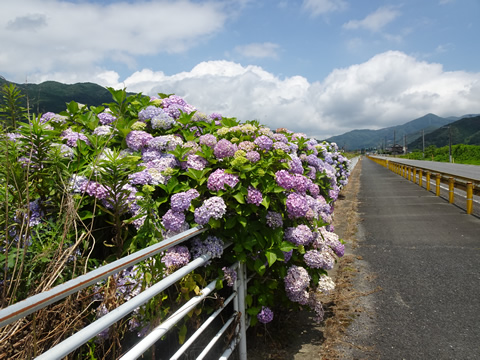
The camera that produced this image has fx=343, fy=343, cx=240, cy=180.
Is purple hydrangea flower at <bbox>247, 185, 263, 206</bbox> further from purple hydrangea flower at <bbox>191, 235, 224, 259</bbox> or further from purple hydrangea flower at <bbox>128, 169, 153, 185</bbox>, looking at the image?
purple hydrangea flower at <bbox>128, 169, 153, 185</bbox>

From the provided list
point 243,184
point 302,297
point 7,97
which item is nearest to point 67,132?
point 7,97

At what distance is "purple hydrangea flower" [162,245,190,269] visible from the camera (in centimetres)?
225

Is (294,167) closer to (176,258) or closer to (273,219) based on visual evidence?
(273,219)

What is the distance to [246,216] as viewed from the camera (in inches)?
101

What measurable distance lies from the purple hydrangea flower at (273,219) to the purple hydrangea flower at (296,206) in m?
0.16

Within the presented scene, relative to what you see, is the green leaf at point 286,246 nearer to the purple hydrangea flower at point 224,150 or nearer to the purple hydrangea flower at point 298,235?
the purple hydrangea flower at point 298,235

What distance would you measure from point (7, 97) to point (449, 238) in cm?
762

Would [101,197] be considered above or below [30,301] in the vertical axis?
above

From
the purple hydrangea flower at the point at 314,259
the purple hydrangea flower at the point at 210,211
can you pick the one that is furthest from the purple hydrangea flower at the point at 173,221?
the purple hydrangea flower at the point at 314,259

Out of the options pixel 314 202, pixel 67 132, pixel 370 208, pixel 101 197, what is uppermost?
pixel 67 132

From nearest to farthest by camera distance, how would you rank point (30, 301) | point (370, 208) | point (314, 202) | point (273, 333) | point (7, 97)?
point (30, 301) < point (7, 97) < point (273, 333) < point (314, 202) < point (370, 208)

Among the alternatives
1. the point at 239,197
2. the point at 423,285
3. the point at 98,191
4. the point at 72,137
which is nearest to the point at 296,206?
the point at 239,197

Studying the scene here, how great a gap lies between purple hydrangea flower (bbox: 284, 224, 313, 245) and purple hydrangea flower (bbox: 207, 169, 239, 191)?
29.7 inches

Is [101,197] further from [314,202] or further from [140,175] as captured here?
[314,202]
